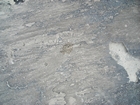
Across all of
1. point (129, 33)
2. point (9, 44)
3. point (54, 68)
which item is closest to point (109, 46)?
point (129, 33)

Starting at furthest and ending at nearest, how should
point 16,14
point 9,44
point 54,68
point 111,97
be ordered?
point 16,14, point 9,44, point 54,68, point 111,97

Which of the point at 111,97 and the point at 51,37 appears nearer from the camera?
the point at 111,97

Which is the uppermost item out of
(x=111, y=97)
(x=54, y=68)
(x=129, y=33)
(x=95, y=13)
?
(x=95, y=13)

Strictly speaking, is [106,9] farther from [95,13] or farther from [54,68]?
[54,68]

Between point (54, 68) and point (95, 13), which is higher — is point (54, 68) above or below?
below

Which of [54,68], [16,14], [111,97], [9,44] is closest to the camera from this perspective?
[111,97]
